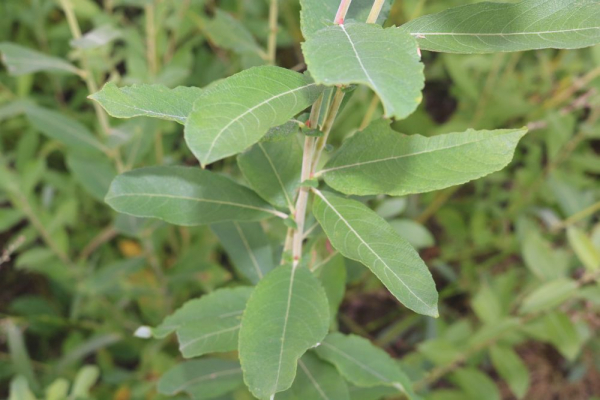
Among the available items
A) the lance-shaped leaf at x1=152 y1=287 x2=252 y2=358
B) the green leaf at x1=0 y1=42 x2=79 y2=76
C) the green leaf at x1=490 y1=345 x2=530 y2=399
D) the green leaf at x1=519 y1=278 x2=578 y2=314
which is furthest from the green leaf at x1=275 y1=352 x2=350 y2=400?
the green leaf at x1=0 y1=42 x2=79 y2=76

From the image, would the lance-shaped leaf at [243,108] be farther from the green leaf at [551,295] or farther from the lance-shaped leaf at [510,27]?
the green leaf at [551,295]

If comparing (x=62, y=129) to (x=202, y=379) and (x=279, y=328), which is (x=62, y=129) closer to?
(x=202, y=379)

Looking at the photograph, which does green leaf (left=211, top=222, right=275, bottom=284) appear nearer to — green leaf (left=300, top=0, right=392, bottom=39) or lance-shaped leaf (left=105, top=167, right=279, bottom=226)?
lance-shaped leaf (left=105, top=167, right=279, bottom=226)

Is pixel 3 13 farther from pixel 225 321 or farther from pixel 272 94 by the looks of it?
pixel 272 94

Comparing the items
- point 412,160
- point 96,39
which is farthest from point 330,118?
point 96,39

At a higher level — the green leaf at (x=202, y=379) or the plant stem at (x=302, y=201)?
the plant stem at (x=302, y=201)

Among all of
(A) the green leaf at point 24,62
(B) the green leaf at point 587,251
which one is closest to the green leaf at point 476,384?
(B) the green leaf at point 587,251
